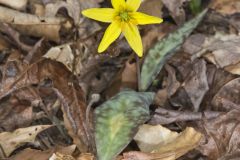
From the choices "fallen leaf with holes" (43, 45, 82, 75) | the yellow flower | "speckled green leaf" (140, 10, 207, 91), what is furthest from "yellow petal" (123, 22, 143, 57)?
"fallen leaf with holes" (43, 45, 82, 75)

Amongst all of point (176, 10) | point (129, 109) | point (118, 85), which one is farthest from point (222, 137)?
point (176, 10)

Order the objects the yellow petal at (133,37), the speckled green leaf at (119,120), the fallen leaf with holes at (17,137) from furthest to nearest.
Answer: the fallen leaf with holes at (17,137) → the yellow petal at (133,37) → the speckled green leaf at (119,120)

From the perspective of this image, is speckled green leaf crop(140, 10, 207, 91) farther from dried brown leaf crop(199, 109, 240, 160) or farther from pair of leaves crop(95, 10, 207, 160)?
dried brown leaf crop(199, 109, 240, 160)

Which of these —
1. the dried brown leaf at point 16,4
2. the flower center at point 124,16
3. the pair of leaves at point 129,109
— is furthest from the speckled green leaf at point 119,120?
the dried brown leaf at point 16,4

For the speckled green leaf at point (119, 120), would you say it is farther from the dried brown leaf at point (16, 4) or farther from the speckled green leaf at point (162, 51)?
the dried brown leaf at point (16, 4)

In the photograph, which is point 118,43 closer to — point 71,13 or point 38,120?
point 71,13

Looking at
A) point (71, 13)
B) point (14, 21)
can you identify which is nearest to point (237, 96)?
point (71, 13)
